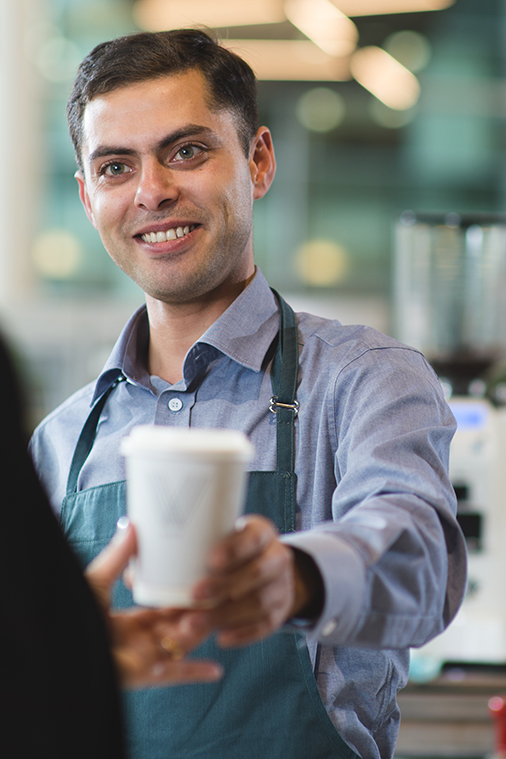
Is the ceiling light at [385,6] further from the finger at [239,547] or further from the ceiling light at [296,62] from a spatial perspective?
the finger at [239,547]

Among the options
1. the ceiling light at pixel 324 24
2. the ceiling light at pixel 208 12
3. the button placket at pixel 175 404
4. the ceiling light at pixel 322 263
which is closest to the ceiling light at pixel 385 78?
the ceiling light at pixel 324 24

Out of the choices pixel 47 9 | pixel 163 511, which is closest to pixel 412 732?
pixel 163 511

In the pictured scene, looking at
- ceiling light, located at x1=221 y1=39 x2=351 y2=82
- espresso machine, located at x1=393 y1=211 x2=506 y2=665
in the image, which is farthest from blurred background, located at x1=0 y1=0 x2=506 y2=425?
espresso machine, located at x1=393 y1=211 x2=506 y2=665

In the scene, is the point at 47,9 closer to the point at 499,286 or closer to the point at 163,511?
the point at 499,286

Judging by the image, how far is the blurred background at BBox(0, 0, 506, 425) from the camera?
6.04 m

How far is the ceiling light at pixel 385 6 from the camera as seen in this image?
5914mm

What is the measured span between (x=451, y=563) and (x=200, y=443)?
1.40 ft

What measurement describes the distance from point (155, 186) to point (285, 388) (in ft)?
1.21

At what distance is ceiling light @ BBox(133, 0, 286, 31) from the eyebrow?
492cm

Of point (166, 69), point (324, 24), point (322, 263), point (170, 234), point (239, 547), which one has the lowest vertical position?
point (322, 263)

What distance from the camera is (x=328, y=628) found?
80cm

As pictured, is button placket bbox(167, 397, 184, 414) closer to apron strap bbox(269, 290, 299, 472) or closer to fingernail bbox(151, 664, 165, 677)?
apron strap bbox(269, 290, 299, 472)

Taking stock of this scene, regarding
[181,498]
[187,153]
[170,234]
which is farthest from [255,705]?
[187,153]

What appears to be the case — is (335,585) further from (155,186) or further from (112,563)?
(155,186)
